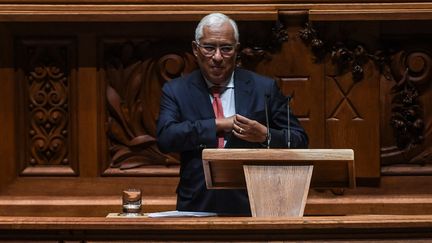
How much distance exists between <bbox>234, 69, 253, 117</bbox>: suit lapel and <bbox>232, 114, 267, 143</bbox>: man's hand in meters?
0.20

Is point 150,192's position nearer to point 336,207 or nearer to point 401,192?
point 336,207

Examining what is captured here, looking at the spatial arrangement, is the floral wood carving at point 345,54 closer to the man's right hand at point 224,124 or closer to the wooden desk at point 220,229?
the man's right hand at point 224,124

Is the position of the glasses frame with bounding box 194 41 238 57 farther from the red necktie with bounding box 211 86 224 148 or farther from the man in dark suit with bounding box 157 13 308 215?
the red necktie with bounding box 211 86 224 148

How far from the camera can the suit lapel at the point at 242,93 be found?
425 cm

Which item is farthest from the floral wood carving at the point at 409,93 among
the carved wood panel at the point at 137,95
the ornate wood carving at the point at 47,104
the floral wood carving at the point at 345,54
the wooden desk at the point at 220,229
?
the wooden desk at the point at 220,229

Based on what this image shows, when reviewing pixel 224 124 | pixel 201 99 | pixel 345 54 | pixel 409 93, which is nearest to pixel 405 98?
pixel 409 93

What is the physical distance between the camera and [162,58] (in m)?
5.74

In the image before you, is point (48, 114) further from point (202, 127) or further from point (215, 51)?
point (202, 127)

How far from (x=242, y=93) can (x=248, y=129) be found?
0.32m

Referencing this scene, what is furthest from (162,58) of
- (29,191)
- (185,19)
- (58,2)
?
(29,191)

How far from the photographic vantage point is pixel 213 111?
4.28 meters

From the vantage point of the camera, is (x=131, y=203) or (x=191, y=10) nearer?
(x=131, y=203)

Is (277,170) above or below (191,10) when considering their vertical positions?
below

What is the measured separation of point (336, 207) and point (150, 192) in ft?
3.39
